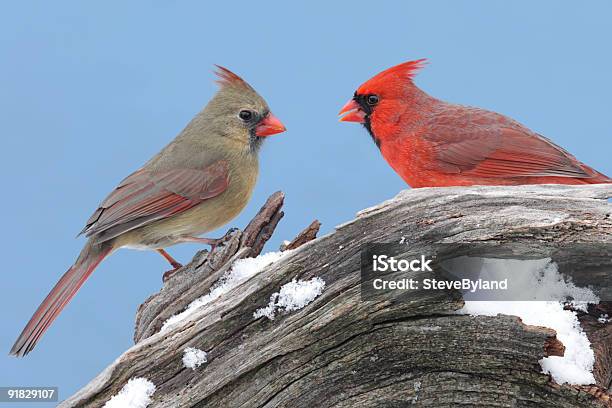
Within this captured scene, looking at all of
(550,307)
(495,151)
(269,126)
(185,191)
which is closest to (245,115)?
(269,126)

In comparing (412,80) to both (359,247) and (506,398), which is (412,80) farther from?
(506,398)

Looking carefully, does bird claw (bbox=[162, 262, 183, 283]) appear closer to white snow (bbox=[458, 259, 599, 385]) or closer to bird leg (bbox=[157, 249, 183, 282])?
bird leg (bbox=[157, 249, 183, 282])

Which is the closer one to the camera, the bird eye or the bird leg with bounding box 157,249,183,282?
the bird leg with bounding box 157,249,183,282

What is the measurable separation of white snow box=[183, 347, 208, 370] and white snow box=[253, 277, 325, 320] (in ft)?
0.72

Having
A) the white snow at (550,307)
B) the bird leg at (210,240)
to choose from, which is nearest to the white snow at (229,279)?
the bird leg at (210,240)

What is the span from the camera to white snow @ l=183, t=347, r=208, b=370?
2.42 m

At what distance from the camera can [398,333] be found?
2258mm

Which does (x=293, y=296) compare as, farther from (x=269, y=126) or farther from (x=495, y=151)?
(x=495, y=151)

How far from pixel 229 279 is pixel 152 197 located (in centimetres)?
58

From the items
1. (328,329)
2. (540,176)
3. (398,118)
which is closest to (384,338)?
(328,329)

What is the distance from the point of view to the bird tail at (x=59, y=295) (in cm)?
284

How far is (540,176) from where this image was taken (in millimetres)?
3213

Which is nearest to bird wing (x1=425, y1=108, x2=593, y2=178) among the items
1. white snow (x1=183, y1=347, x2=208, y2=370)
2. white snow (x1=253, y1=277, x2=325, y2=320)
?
white snow (x1=253, y1=277, x2=325, y2=320)

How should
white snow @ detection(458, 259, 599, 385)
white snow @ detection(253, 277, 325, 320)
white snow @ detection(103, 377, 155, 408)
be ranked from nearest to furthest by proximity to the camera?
white snow @ detection(458, 259, 599, 385)
white snow @ detection(253, 277, 325, 320)
white snow @ detection(103, 377, 155, 408)
